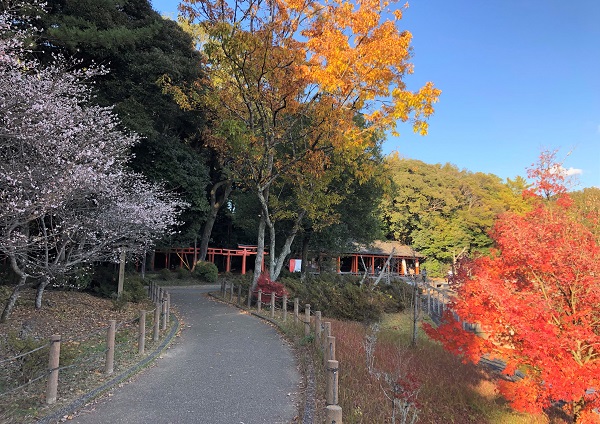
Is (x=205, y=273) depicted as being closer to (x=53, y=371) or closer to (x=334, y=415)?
(x=53, y=371)

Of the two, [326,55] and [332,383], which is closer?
[332,383]

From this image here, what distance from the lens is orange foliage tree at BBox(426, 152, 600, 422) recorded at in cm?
577

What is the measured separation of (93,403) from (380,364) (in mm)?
5067

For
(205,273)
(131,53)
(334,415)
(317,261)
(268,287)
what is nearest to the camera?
(334,415)

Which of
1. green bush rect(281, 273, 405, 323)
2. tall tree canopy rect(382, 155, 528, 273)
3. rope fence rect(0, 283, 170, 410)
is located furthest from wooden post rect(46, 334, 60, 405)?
tall tree canopy rect(382, 155, 528, 273)

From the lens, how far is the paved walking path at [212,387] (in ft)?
15.5

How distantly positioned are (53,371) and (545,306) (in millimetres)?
7204

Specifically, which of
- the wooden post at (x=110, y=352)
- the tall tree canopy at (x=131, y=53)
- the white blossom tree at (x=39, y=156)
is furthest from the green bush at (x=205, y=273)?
the wooden post at (x=110, y=352)

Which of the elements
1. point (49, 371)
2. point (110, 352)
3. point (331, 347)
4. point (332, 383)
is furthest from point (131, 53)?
point (332, 383)

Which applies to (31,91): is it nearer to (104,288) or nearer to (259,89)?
(259,89)

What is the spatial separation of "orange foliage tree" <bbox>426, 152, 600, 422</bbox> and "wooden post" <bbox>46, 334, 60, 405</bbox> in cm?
636

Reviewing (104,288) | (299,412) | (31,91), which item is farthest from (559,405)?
(104,288)

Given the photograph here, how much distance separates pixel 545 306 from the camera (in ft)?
20.5

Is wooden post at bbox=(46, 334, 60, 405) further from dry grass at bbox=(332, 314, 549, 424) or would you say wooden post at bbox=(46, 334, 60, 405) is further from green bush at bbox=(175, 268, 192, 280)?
green bush at bbox=(175, 268, 192, 280)
